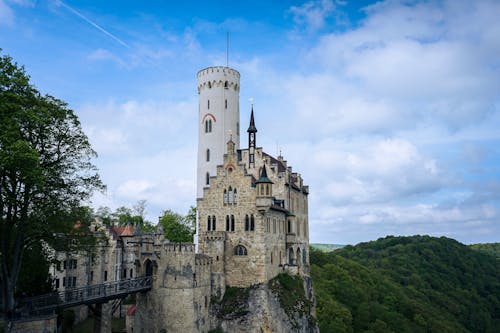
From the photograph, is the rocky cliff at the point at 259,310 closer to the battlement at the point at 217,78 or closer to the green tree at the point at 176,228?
the battlement at the point at 217,78

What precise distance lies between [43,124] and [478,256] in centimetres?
17543

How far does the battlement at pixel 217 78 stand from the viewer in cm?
5269

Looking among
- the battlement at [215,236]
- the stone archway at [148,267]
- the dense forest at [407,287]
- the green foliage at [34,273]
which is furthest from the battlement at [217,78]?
the dense forest at [407,287]

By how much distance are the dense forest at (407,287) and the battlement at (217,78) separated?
35.1 m

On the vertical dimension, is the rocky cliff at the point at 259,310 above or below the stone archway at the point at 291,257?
below

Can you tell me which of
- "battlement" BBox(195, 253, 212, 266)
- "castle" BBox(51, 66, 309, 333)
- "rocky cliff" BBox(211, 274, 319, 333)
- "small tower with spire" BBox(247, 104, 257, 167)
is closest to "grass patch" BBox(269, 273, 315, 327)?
"rocky cliff" BBox(211, 274, 319, 333)

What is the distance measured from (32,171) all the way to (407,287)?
10689 centimetres

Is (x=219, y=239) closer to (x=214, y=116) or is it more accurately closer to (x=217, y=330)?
(x=217, y=330)

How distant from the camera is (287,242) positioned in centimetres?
5059

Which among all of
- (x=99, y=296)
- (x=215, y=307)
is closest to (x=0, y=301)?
(x=99, y=296)

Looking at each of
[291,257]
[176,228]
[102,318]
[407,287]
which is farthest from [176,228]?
[407,287]

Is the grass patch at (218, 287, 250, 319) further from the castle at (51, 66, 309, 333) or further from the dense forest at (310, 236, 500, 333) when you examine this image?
the dense forest at (310, 236, 500, 333)

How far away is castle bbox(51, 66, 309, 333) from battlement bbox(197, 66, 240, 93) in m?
0.12

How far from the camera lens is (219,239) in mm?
44250
